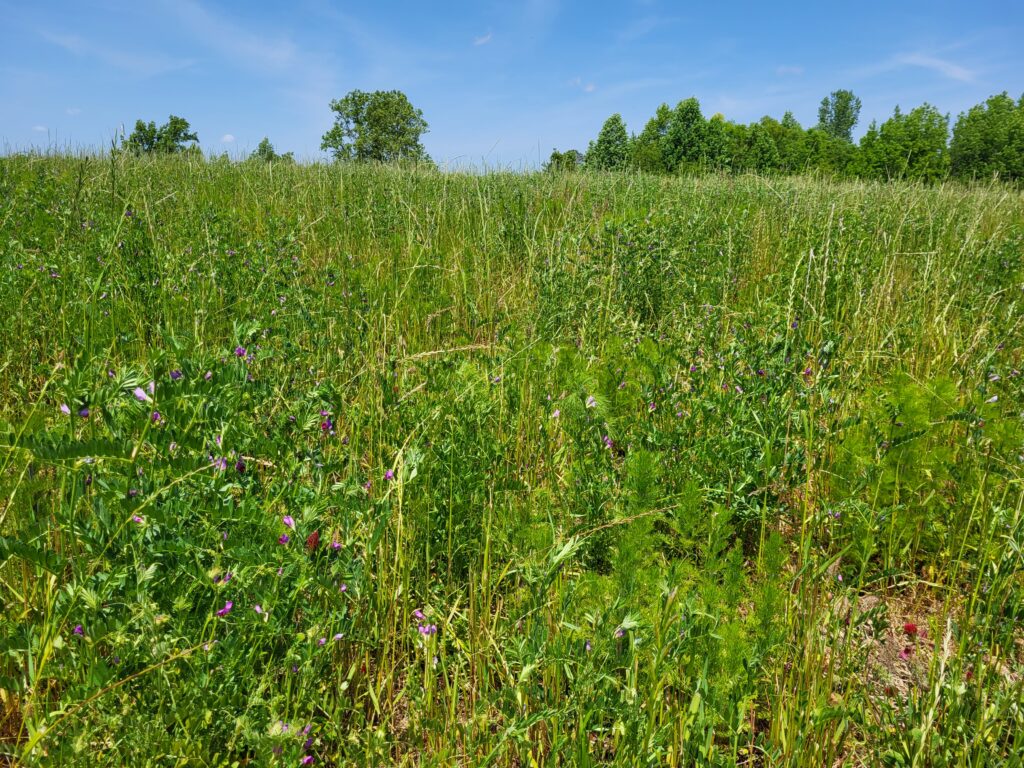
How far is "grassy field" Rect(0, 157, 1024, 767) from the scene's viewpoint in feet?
4.09

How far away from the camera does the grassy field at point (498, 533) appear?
125 cm

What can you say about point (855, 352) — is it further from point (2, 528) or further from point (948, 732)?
point (2, 528)

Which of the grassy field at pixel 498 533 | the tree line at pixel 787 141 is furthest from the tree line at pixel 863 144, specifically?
the grassy field at pixel 498 533

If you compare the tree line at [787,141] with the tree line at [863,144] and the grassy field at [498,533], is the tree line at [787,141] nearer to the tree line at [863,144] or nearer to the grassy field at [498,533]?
the tree line at [863,144]

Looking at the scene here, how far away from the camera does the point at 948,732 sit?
128 cm

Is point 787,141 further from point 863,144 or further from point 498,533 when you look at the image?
point 498,533

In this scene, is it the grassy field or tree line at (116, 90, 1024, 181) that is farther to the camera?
tree line at (116, 90, 1024, 181)

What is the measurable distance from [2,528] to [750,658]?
198cm

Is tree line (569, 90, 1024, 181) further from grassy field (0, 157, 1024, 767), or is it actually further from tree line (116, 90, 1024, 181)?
grassy field (0, 157, 1024, 767)

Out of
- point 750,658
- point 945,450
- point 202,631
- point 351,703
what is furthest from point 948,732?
point 202,631

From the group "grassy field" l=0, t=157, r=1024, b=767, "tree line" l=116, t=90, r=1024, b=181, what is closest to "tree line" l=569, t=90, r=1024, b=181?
"tree line" l=116, t=90, r=1024, b=181

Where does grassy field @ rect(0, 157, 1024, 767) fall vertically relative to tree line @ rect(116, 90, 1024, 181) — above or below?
below

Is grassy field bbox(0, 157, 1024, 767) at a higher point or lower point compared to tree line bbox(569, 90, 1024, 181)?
lower

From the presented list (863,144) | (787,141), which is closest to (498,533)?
(863,144)
